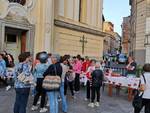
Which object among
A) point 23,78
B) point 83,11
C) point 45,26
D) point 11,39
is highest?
point 83,11

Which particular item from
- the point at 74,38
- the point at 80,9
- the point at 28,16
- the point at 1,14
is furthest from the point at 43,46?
the point at 80,9

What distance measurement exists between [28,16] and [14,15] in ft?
3.54

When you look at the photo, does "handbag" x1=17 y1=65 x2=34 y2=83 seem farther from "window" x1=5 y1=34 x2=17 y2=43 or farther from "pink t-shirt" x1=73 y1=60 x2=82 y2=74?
"window" x1=5 y1=34 x2=17 y2=43

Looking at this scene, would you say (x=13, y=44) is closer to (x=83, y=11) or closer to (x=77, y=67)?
(x=77, y=67)

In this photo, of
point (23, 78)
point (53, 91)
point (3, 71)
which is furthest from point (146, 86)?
point (3, 71)

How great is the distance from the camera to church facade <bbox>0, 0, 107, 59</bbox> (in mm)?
17641

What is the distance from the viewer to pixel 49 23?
19453 millimetres

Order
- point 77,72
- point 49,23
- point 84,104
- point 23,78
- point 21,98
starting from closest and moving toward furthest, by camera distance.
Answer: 1. point 23,78
2. point 21,98
3. point 84,104
4. point 77,72
5. point 49,23

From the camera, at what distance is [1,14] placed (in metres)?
16.8

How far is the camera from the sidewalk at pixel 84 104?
38.7 feet

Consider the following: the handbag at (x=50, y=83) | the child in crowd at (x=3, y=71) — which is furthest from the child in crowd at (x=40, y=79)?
the child in crowd at (x=3, y=71)

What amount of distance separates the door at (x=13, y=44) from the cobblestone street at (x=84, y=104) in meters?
3.85

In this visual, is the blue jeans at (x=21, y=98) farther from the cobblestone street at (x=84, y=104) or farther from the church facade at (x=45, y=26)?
the church facade at (x=45, y=26)

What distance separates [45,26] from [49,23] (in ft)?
1.06
